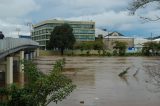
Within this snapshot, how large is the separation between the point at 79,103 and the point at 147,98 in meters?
4.95

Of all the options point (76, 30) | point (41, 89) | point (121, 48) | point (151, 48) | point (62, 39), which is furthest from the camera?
point (76, 30)

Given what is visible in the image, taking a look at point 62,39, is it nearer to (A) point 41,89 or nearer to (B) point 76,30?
(B) point 76,30

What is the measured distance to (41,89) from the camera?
10789mm

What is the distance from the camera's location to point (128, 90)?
33031 mm

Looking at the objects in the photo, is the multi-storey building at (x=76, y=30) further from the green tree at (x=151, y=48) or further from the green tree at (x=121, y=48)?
the green tree at (x=151, y=48)

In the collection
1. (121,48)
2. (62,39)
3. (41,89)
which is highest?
(62,39)

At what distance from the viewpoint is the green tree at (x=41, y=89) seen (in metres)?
10.8

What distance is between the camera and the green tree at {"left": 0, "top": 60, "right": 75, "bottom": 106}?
35.6 feet

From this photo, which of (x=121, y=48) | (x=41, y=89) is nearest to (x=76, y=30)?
(x=121, y=48)

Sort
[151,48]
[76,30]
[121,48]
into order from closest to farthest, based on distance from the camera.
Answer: [151,48] < [121,48] < [76,30]

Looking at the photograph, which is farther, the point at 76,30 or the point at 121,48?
the point at 76,30

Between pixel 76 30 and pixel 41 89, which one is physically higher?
pixel 76 30

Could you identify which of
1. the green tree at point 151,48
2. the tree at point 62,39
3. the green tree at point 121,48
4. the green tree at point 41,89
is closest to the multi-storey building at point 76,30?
the tree at point 62,39

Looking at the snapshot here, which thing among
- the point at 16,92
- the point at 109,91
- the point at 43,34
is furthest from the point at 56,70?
the point at 43,34
